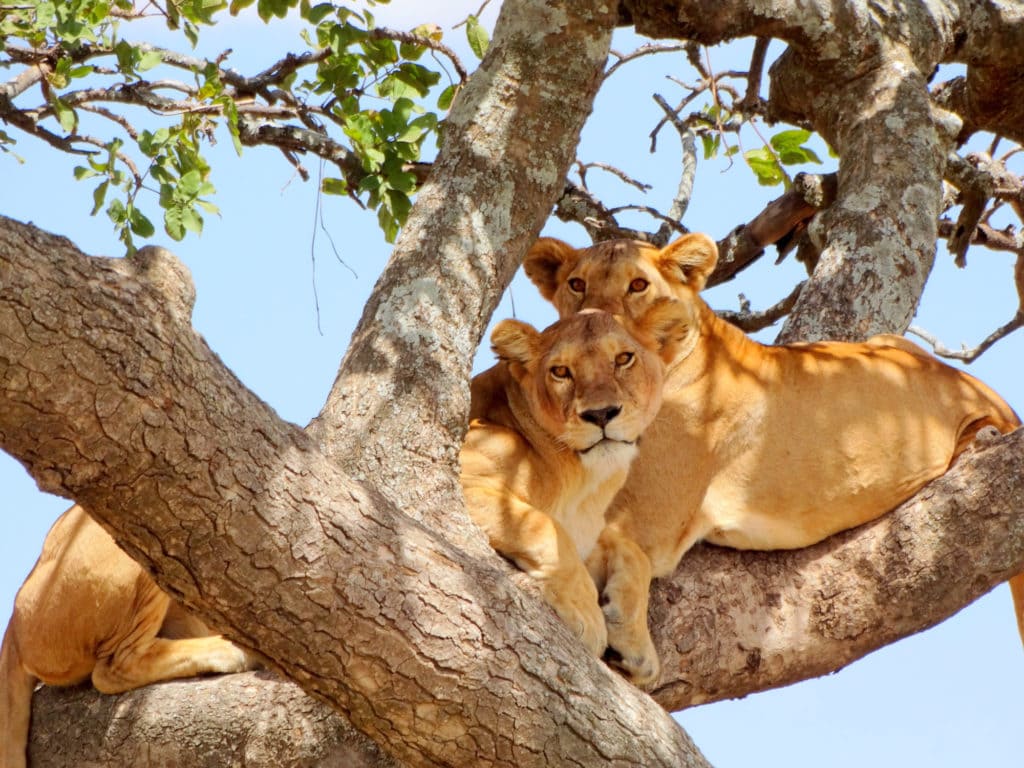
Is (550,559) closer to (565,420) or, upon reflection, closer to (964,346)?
(565,420)

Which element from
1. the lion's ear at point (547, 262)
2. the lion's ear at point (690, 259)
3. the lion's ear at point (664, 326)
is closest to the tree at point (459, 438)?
the lion's ear at point (690, 259)

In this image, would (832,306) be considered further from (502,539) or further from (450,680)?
(450,680)

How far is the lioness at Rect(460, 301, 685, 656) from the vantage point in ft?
14.6

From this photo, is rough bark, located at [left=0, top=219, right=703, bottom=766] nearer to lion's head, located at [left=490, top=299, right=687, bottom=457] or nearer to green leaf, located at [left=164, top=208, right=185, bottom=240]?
lion's head, located at [left=490, top=299, right=687, bottom=457]

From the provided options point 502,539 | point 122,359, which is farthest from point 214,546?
point 502,539

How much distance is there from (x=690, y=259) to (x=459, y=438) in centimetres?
183

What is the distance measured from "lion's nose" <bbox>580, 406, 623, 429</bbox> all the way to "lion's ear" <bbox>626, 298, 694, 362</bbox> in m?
0.61

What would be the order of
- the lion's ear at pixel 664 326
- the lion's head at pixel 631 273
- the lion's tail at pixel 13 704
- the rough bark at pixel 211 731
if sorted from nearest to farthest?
1. the rough bark at pixel 211 731
2. the lion's tail at pixel 13 704
3. the lion's ear at pixel 664 326
4. the lion's head at pixel 631 273

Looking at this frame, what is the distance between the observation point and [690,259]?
536 cm

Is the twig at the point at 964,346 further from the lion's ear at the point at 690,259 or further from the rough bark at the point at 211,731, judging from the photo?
the rough bark at the point at 211,731

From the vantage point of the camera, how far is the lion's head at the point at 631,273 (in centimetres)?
527

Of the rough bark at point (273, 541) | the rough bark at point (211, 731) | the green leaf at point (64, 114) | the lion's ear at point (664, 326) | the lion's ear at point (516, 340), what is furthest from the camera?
the green leaf at point (64, 114)

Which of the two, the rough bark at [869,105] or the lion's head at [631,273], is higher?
the rough bark at [869,105]

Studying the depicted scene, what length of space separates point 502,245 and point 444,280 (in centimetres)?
31
